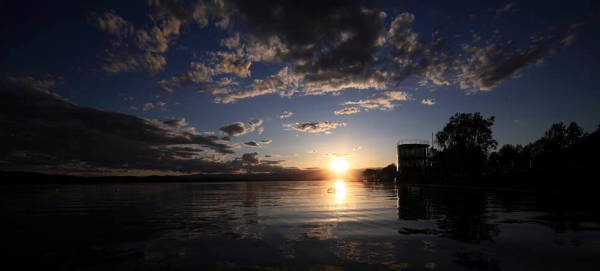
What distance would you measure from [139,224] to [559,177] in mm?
53789

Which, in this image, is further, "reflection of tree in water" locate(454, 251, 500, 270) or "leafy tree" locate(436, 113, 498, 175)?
"leafy tree" locate(436, 113, 498, 175)

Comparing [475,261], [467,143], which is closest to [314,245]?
[475,261]

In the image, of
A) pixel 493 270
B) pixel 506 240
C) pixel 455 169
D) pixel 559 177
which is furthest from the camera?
pixel 455 169

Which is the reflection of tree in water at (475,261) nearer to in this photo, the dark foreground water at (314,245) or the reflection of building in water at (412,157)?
the dark foreground water at (314,245)

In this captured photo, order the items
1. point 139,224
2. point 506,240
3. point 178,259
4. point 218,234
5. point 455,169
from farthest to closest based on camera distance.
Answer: point 455,169 < point 139,224 < point 218,234 < point 506,240 < point 178,259

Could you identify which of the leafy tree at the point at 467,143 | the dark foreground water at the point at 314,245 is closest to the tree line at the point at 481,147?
the leafy tree at the point at 467,143

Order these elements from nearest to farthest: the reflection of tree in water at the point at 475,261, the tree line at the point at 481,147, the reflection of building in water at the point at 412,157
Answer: the reflection of tree in water at the point at 475,261, the tree line at the point at 481,147, the reflection of building in water at the point at 412,157

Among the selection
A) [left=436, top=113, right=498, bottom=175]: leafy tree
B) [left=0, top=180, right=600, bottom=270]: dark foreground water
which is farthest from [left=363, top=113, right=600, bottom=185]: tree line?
[left=0, top=180, right=600, bottom=270]: dark foreground water

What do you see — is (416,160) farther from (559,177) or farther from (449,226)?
(449,226)

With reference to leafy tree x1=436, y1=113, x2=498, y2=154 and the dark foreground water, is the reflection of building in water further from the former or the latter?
the dark foreground water

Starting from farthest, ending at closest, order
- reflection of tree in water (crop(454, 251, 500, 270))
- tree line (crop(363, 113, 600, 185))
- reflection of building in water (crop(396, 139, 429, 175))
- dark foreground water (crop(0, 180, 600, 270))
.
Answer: reflection of building in water (crop(396, 139, 429, 175)) < tree line (crop(363, 113, 600, 185)) < dark foreground water (crop(0, 180, 600, 270)) < reflection of tree in water (crop(454, 251, 500, 270))

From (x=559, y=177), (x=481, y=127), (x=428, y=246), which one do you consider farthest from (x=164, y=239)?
(x=481, y=127)

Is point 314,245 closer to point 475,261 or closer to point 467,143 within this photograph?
point 475,261

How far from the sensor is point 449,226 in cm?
1402
